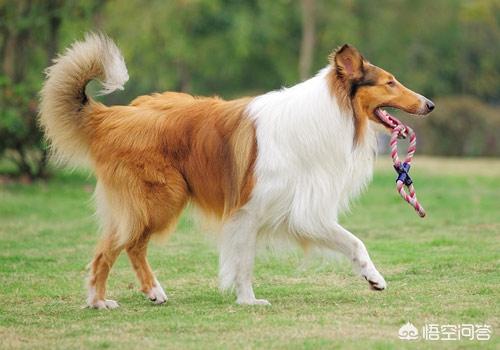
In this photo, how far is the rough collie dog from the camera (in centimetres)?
858

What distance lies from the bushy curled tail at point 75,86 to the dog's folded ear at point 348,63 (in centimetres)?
197

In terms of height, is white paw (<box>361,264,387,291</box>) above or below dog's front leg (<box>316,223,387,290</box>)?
below

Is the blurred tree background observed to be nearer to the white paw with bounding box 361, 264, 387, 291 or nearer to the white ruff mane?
→ the white ruff mane

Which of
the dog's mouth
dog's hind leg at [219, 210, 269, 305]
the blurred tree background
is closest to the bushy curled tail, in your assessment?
dog's hind leg at [219, 210, 269, 305]

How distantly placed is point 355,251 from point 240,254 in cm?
101

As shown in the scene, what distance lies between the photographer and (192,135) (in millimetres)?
8914

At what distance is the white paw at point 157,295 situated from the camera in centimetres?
877

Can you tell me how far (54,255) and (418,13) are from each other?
37.6 meters

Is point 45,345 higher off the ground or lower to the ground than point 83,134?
lower

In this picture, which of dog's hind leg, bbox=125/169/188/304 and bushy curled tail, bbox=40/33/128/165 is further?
bushy curled tail, bbox=40/33/128/165

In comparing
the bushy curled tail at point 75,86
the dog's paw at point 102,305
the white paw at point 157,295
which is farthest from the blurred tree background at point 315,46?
the dog's paw at point 102,305

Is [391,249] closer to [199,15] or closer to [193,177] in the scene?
[193,177]

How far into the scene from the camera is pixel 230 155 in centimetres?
880

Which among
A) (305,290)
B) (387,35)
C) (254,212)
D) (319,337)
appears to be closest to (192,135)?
(254,212)
